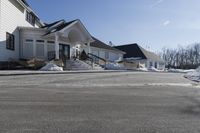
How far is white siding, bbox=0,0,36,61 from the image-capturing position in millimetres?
25247

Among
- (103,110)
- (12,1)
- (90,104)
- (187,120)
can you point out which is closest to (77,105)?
(90,104)

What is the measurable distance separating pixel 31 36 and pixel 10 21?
334 centimetres

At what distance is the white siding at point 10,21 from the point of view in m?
25.2

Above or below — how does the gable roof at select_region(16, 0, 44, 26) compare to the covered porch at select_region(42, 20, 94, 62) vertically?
above

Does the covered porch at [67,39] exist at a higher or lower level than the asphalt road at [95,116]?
higher

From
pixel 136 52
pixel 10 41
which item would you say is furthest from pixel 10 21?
pixel 136 52

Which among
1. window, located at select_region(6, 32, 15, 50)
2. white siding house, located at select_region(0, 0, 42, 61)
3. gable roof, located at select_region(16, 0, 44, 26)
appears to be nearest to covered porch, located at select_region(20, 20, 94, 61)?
white siding house, located at select_region(0, 0, 42, 61)

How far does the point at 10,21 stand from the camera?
27.3m

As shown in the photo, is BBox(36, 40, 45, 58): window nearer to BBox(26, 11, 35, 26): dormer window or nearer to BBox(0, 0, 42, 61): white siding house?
BBox(0, 0, 42, 61): white siding house

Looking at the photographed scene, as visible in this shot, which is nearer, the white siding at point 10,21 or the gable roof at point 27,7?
the white siding at point 10,21

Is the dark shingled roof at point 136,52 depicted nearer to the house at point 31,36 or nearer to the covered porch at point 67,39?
the covered porch at point 67,39

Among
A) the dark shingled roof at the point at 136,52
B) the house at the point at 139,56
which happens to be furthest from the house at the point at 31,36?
the dark shingled roof at the point at 136,52

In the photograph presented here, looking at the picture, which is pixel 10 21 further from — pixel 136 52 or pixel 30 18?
pixel 136 52

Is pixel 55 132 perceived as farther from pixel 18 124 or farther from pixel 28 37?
pixel 28 37
